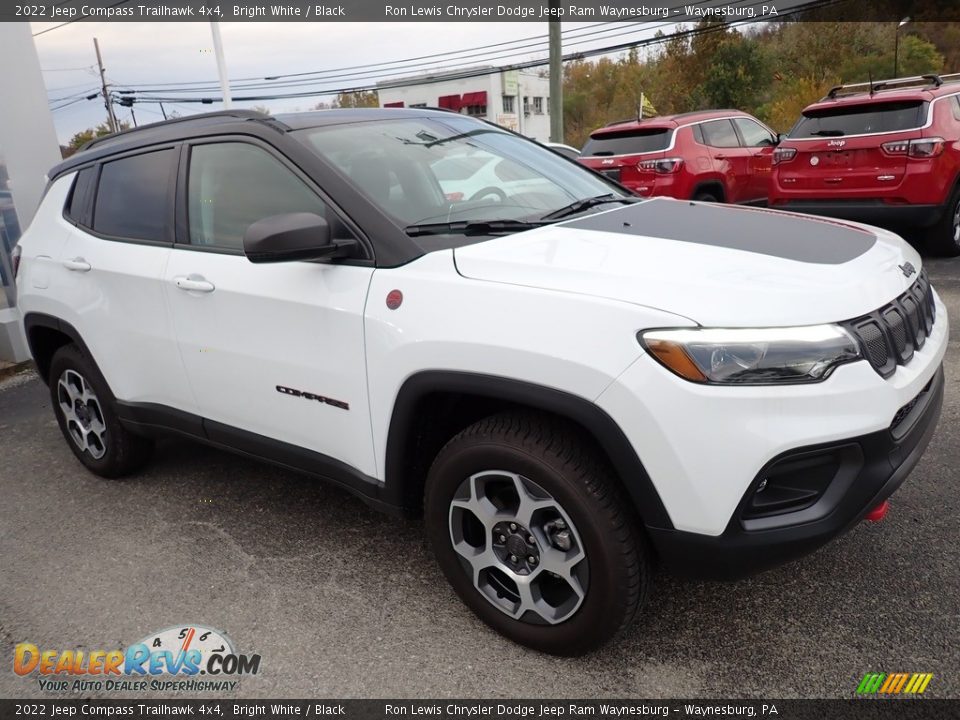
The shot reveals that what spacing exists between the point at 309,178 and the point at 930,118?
667 centimetres

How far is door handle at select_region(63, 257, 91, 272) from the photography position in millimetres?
3502

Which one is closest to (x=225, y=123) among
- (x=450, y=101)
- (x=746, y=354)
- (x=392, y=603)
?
(x=392, y=603)

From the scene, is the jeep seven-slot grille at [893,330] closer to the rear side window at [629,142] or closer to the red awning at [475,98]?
the rear side window at [629,142]

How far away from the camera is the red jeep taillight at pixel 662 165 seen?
8.59m

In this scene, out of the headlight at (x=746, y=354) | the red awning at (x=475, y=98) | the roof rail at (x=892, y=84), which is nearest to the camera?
the headlight at (x=746, y=354)

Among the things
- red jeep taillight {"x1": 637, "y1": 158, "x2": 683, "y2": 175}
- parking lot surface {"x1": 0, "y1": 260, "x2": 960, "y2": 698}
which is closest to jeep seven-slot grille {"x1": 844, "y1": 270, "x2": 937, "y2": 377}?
parking lot surface {"x1": 0, "y1": 260, "x2": 960, "y2": 698}

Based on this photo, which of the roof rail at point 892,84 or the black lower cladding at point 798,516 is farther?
the roof rail at point 892,84

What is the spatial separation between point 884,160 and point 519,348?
6.61 m

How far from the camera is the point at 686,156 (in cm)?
867

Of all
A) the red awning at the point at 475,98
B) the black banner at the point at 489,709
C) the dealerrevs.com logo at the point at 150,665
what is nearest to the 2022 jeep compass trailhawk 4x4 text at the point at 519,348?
the black banner at the point at 489,709

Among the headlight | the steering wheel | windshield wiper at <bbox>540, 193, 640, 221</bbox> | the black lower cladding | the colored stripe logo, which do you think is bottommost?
the colored stripe logo

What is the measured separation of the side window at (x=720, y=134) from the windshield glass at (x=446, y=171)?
21.2ft

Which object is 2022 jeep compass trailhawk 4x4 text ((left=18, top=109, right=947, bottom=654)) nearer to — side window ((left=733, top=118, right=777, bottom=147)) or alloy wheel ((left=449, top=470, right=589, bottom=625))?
alloy wheel ((left=449, top=470, right=589, bottom=625))

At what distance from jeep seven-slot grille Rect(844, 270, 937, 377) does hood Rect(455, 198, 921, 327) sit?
4 cm
